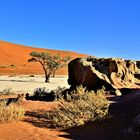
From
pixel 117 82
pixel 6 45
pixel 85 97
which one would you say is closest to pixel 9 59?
pixel 6 45

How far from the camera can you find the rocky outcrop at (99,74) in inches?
768

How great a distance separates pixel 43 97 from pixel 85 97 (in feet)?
18.8

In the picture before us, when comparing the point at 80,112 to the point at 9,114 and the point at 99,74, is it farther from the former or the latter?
the point at 99,74

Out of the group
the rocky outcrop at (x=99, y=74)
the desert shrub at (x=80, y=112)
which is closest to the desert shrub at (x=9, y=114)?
the desert shrub at (x=80, y=112)

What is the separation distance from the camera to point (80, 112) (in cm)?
1366

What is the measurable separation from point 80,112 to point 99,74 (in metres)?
6.37

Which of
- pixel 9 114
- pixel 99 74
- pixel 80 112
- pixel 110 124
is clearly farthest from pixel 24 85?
pixel 110 124

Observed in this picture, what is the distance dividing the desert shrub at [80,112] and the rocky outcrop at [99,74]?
4736 millimetres

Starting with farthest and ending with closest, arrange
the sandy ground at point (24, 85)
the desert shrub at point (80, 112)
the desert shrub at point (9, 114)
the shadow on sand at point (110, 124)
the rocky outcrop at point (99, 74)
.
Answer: the sandy ground at point (24, 85) < the rocky outcrop at point (99, 74) < the desert shrub at point (80, 112) < the desert shrub at point (9, 114) < the shadow on sand at point (110, 124)

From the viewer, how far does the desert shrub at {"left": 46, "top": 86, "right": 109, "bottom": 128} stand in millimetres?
13031

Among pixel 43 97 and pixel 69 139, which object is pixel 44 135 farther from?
pixel 43 97

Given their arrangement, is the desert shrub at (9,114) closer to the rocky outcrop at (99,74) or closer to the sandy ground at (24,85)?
the rocky outcrop at (99,74)

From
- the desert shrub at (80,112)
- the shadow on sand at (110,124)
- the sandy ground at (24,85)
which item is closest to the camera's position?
the shadow on sand at (110,124)

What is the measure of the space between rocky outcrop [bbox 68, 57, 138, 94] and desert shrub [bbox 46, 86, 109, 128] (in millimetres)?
4736
